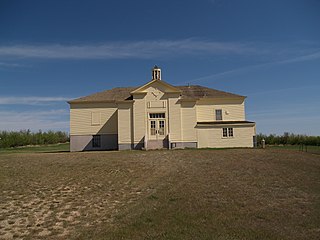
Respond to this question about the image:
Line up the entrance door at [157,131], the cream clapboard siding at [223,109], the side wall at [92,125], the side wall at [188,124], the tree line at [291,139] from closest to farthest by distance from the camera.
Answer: the entrance door at [157,131] < the side wall at [188,124] < the side wall at [92,125] < the cream clapboard siding at [223,109] < the tree line at [291,139]

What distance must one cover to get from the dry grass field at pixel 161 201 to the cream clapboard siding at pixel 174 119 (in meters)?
10.2

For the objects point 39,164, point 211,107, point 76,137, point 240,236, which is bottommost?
point 240,236

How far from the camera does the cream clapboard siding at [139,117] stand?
28.1 m

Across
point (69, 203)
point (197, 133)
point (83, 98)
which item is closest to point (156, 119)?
point (197, 133)

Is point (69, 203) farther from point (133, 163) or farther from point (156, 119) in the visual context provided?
point (156, 119)

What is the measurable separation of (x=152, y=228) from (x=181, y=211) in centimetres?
163

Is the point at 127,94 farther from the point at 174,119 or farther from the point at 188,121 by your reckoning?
the point at 188,121

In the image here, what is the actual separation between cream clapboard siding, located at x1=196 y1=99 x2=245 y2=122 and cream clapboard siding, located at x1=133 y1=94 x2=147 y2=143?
7028 mm

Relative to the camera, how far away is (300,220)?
823cm

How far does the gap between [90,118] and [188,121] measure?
10.8 metres

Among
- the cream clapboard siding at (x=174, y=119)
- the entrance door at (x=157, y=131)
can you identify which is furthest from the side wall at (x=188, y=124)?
the entrance door at (x=157, y=131)

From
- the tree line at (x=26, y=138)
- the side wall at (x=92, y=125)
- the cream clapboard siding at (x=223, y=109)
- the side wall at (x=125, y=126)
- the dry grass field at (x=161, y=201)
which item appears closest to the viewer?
the dry grass field at (x=161, y=201)

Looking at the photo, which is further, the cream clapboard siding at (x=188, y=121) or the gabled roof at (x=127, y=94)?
the gabled roof at (x=127, y=94)

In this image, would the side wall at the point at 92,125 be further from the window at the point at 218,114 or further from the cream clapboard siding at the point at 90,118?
the window at the point at 218,114
